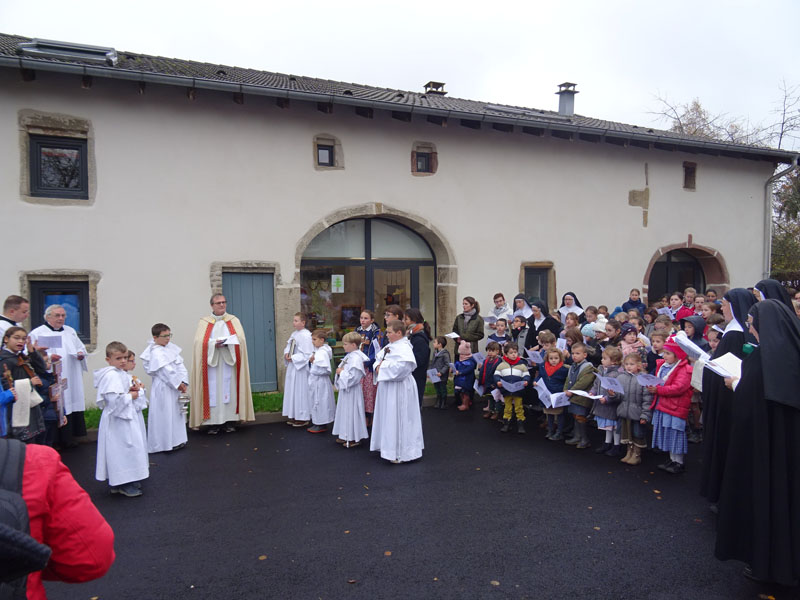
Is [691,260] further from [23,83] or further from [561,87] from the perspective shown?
[23,83]

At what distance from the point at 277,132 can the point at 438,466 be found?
246 inches

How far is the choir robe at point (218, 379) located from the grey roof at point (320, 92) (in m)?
3.60

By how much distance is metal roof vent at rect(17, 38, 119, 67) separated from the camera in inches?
332

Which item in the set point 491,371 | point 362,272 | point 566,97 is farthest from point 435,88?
point 491,371

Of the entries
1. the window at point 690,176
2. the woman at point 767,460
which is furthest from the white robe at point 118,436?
the window at point 690,176

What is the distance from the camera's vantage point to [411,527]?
4.78 meters

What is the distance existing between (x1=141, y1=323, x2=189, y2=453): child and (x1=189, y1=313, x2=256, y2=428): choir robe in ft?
2.56

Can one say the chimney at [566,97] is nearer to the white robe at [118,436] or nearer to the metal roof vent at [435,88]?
the metal roof vent at [435,88]

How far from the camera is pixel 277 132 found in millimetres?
9820

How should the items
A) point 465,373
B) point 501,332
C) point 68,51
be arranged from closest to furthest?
point 68,51
point 465,373
point 501,332

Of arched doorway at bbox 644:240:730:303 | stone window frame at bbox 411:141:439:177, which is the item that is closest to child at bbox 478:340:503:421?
stone window frame at bbox 411:141:439:177

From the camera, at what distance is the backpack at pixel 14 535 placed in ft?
4.32

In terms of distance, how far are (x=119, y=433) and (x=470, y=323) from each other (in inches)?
231

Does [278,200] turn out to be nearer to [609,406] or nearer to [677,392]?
[609,406]
